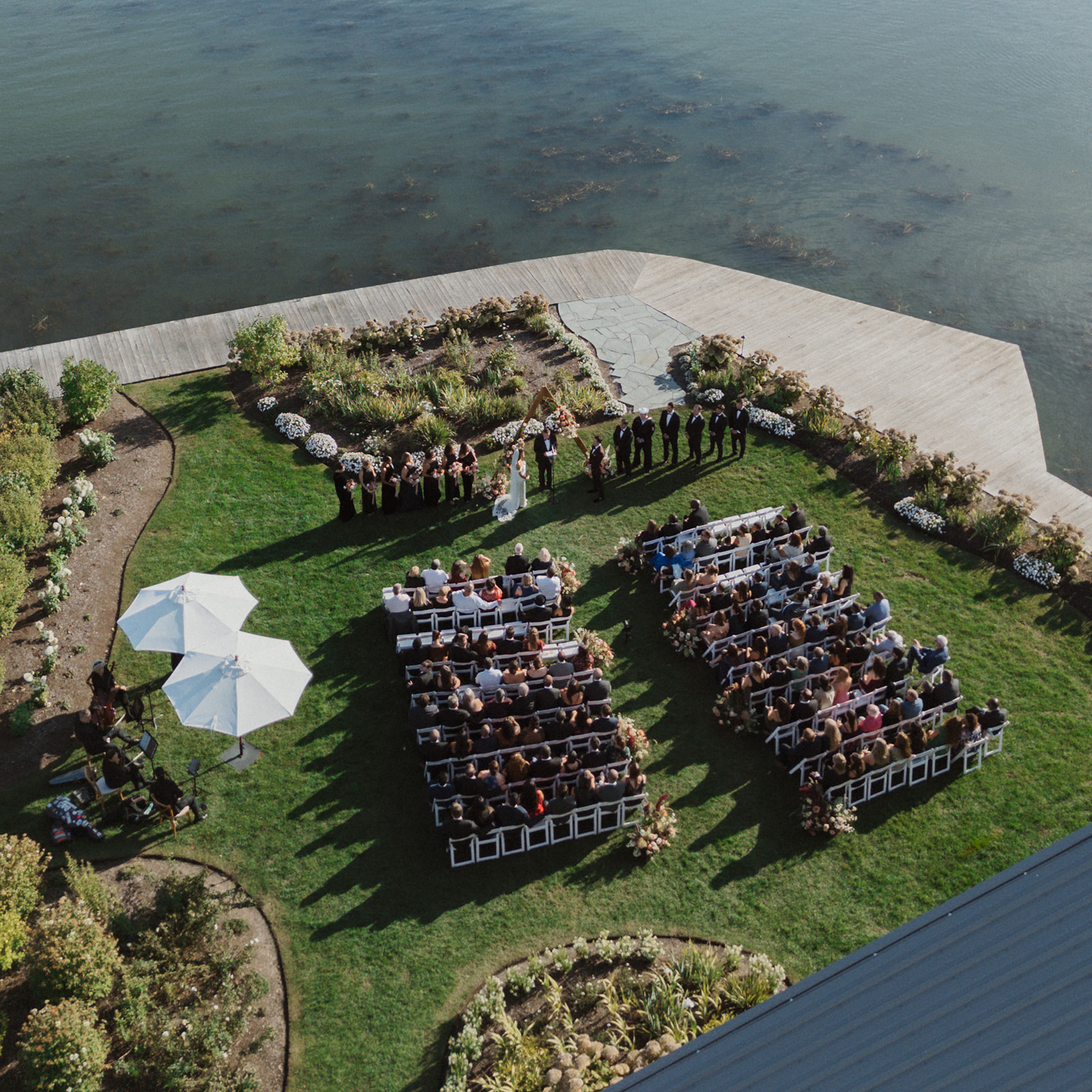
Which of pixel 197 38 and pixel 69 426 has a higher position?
pixel 197 38

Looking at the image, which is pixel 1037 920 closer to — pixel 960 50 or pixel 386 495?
pixel 386 495

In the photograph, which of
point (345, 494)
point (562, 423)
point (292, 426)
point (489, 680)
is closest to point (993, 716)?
point (489, 680)

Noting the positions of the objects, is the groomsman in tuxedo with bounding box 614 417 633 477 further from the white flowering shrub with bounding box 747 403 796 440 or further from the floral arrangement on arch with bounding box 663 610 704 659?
the floral arrangement on arch with bounding box 663 610 704 659

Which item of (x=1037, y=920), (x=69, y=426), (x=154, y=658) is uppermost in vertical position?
(x=1037, y=920)

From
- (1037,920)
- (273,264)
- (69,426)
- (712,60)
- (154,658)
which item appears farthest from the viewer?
(712,60)

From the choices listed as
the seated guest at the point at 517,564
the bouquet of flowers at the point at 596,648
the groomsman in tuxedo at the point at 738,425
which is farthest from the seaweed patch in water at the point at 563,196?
the bouquet of flowers at the point at 596,648

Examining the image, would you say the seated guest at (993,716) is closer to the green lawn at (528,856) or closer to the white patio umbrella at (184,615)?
the green lawn at (528,856)

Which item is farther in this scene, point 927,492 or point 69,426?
point 69,426

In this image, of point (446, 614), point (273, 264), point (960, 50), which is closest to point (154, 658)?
point (446, 614)

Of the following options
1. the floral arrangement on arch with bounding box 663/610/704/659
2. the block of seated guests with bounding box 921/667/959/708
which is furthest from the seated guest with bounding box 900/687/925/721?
the floral arrangement on arch with bounding box 663/610/704/659
